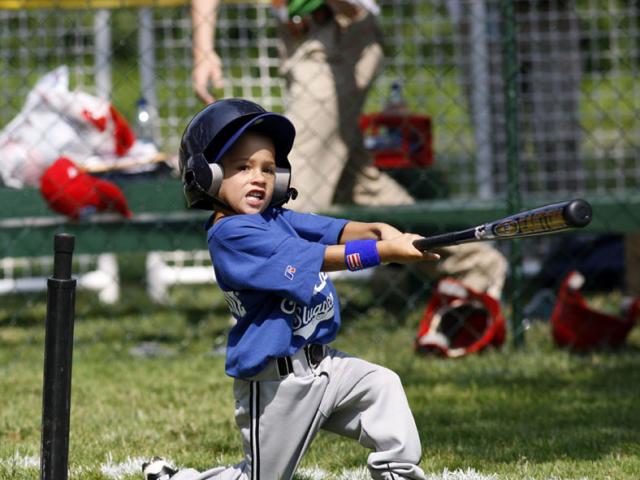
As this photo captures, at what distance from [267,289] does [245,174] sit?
13.8 inches

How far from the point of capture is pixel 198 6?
5.69 meters

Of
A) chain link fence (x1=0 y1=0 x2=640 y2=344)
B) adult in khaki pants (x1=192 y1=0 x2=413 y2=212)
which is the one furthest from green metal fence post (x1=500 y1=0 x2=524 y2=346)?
adult in khaki pants (x1=192 y1=0 x2=413 y2=212)

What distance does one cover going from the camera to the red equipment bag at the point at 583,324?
5637mm

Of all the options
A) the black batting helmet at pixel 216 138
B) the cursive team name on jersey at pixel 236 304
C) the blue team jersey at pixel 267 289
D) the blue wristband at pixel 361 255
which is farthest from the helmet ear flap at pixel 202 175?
the blue wristband at pixel 361 255

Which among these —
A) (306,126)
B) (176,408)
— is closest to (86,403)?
(176,408)

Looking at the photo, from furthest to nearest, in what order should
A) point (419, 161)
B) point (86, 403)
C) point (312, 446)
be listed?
point (419, 161), point (86, 403), point (312, 446)

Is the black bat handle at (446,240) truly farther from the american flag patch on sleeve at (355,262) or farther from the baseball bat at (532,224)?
the american flag patch on sleeve at (355,262)

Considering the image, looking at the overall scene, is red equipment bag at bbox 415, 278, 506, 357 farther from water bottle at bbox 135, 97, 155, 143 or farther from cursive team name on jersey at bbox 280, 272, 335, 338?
cursive team name on jersey at bbox 280, 272, 335, 338

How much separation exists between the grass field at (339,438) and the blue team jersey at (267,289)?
25.1 inches

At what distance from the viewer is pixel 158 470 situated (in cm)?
361

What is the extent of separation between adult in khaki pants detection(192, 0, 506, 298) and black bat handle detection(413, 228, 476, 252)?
2662mm

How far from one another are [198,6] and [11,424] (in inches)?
88.6

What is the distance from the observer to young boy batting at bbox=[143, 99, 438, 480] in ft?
10.6

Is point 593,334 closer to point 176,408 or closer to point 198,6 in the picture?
point 176,408
